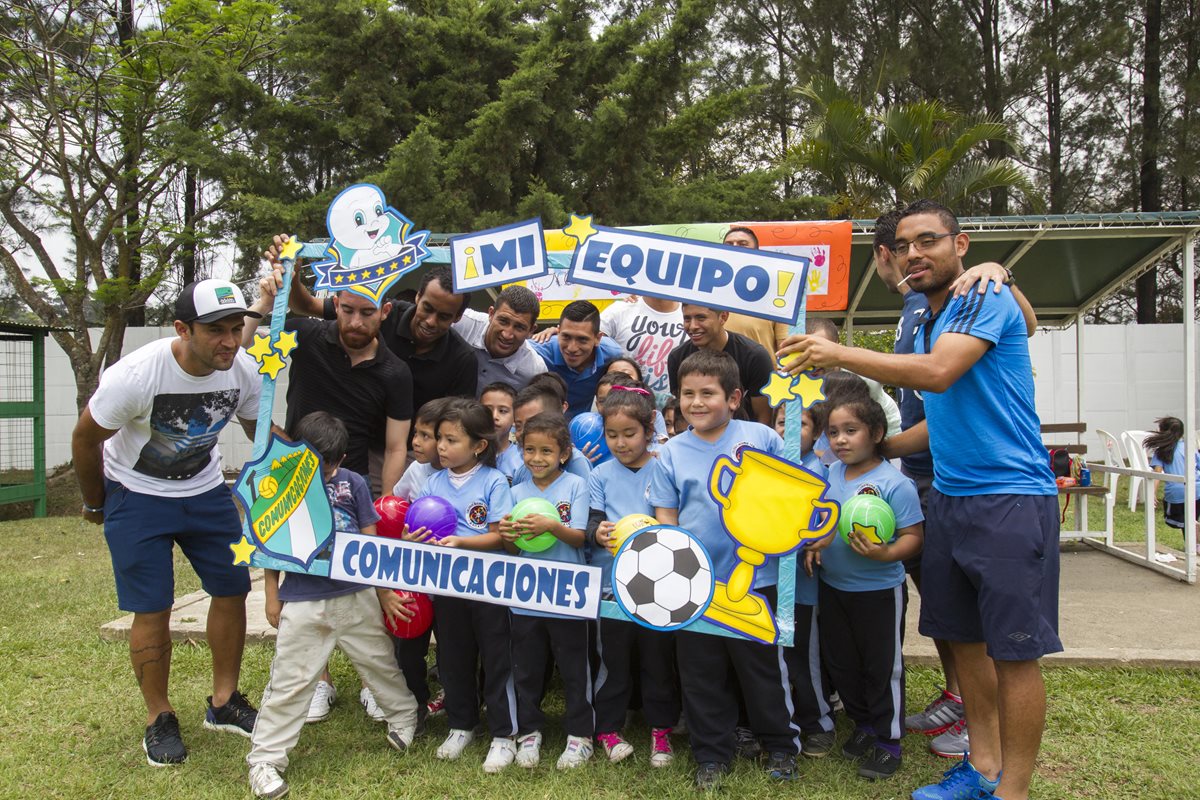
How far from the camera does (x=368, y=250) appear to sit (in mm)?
3521

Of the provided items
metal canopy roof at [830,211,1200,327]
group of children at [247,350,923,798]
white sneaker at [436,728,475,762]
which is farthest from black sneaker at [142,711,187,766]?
metal canopy roof at [830,211,1200,327]

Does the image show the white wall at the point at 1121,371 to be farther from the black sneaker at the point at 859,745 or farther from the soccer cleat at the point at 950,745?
the black sneaker at the point at 859,745

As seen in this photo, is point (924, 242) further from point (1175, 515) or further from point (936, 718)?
point (1175, 515)

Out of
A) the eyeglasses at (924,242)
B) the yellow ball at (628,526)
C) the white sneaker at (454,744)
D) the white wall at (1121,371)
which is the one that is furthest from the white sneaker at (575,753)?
the white wall at (1121,371)

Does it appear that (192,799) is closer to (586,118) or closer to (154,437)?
(154,437)

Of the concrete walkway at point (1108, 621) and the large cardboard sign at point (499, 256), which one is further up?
the large cardboard sign at point (499, 256)

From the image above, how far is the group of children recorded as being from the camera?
3227 millimetres

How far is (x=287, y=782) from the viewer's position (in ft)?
10.7

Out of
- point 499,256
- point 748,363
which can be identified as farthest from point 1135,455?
point 499,256

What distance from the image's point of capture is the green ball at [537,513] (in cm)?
→ 324

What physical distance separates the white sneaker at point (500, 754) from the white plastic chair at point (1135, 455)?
814cm

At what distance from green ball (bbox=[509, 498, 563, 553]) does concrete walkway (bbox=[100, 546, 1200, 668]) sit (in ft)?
7.64

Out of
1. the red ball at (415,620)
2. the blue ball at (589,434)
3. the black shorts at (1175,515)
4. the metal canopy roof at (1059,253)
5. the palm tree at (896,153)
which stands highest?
the palm tree at (896,153)

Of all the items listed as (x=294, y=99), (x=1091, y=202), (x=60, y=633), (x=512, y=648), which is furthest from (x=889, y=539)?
(x=1091, y=202)
